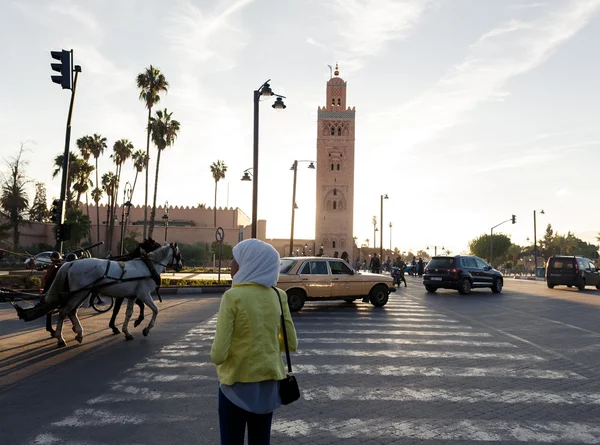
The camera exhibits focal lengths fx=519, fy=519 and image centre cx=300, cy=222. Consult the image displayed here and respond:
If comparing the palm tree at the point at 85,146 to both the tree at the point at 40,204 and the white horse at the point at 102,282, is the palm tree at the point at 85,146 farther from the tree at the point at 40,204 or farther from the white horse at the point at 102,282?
the white horse at the point at 102,282

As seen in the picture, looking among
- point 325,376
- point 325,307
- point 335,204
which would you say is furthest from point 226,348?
point 335,204

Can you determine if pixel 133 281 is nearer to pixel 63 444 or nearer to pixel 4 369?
pixel 4 369

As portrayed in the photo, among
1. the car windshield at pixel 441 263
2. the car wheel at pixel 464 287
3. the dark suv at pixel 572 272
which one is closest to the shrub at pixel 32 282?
the car windshield at pixel 441 263

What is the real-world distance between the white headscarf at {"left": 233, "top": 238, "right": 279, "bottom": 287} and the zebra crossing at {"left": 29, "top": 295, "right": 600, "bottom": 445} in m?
2.26

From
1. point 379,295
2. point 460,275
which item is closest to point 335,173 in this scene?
point 460,275

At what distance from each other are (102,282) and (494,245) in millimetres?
106993

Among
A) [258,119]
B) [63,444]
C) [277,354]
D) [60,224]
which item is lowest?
[63,444]

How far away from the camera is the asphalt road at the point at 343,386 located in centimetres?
485

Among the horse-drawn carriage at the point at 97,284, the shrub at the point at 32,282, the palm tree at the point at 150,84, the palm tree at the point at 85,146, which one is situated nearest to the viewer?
the horse-drawn carriage at the point at 97,284

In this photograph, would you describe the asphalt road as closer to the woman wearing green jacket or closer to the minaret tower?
the woman wearing green jacket

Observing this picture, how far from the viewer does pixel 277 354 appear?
3.11 metres

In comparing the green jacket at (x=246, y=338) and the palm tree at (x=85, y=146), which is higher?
the palm tree at (x=85, y=146)

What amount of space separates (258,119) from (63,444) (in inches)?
621

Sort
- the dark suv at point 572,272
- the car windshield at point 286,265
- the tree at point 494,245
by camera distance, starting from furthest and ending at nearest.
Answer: the tree at point 494,245 → the dark suv at point 572,272 → the car windshield at point 286,265
